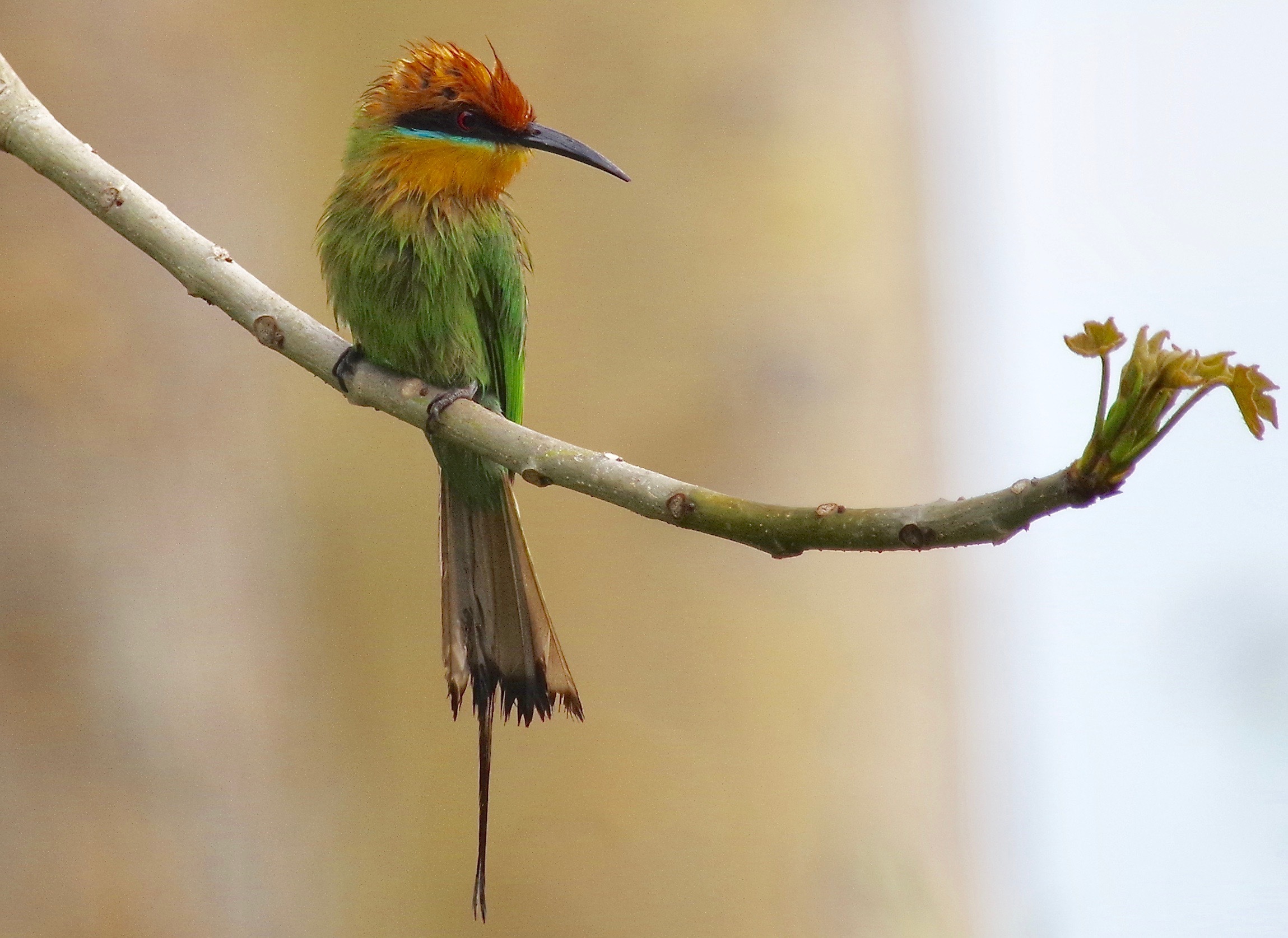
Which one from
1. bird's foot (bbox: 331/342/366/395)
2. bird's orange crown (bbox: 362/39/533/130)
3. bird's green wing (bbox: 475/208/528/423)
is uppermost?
bird's orange crown (bbox: 362/39/533/130)

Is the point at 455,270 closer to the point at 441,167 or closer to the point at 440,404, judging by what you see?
the point at 441,167

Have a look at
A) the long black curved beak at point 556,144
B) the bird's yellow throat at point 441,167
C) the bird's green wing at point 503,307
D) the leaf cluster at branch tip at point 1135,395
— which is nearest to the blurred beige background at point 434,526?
the bird's green wing at point 503,307

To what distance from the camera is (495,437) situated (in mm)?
1307

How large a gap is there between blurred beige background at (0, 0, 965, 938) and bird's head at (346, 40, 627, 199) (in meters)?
1.06

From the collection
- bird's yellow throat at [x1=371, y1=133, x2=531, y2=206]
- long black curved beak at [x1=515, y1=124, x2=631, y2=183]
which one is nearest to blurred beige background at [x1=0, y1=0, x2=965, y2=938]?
bird's yellow throat at [x1=371, y1=133, x2=531, y2=206]

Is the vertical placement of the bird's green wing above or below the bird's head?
below

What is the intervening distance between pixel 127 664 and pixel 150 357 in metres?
0.70

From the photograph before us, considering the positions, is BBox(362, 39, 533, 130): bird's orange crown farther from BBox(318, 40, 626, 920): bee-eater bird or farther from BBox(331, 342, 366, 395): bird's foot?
BBox(331, 342, 366, 395): bird's foot

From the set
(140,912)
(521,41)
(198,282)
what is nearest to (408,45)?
(198,282)

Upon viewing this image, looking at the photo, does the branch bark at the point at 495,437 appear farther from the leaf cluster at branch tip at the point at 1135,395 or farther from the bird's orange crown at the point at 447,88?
the bird's orange crown at the point at 447,88

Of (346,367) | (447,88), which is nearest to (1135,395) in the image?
(346,367)

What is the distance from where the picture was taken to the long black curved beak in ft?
5.39

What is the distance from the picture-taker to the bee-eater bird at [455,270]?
1.65 metres

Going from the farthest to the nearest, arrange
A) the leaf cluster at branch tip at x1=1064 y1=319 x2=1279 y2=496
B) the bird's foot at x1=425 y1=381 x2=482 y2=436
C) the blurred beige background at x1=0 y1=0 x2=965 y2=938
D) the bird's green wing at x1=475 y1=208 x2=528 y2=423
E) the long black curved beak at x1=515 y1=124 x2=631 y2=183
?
the blurred beige background at x1=0 y1=0 x2=965 y2=938
the bird's green wing at x1=475 y1=208 x2=528 y2=423
the long black curved beak at x1=515 y1=124 x2=631 y2=183
the bird's foot at x1=425 y1=381 x2=482 y2=436
the leaf cluster at branch tip at x1=1064 y1=319 x2=1279 y2=496
